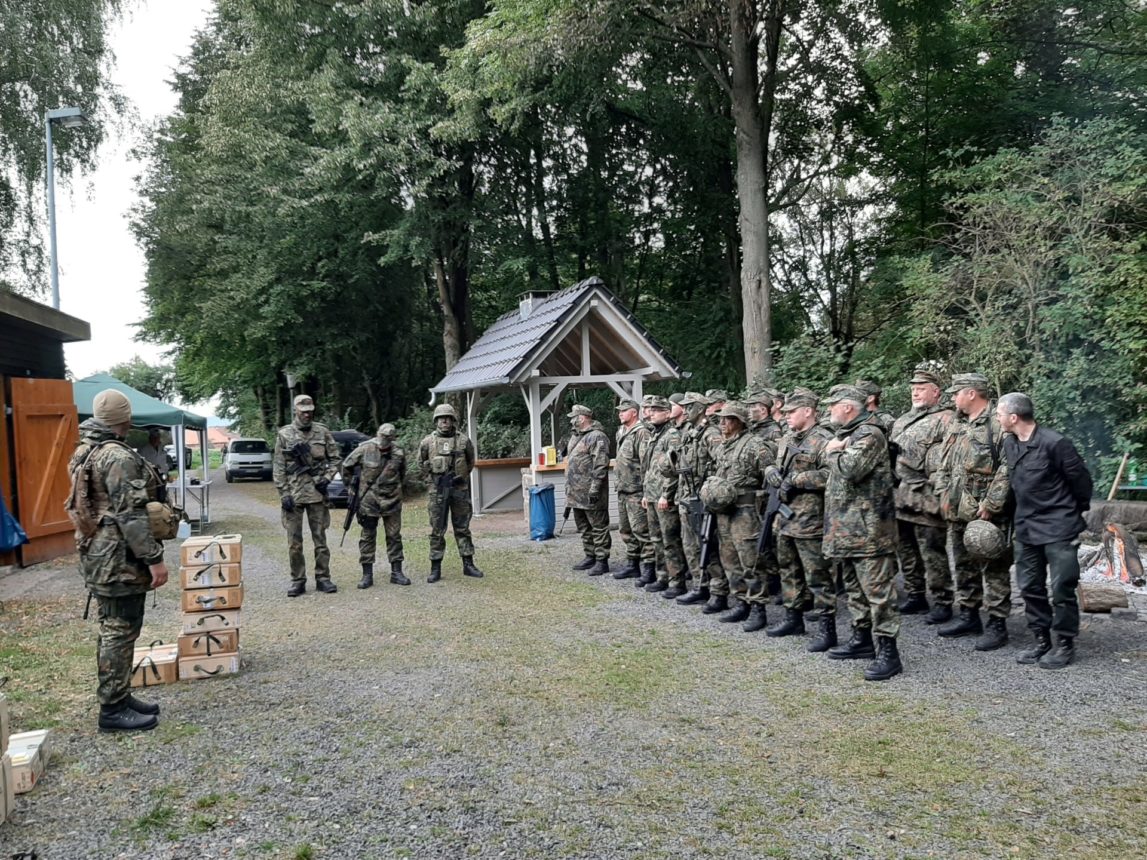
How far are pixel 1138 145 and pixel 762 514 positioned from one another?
29.9 ft

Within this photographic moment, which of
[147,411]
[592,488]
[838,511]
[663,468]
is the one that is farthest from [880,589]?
[147,411]

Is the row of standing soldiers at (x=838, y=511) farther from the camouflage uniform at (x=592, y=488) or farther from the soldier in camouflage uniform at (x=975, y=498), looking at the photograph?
the camouflage uniform at (x=592, y=488)

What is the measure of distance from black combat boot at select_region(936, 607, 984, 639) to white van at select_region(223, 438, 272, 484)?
25.4m

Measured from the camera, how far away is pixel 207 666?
5969mm

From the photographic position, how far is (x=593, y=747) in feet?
14.7

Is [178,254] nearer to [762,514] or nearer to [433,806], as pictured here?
[762,514]

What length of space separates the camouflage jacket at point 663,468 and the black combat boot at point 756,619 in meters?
1.52

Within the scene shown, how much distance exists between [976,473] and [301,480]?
658cm

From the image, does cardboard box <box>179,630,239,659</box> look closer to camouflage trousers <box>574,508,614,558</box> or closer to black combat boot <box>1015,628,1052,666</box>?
camouflage trousers <box>574,508,614,558</box>

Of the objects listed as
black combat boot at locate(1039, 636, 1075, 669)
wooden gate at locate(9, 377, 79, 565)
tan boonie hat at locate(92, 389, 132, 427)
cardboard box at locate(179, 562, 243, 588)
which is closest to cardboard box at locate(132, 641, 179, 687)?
cardboard box at locate(179, 562, 243, 588)

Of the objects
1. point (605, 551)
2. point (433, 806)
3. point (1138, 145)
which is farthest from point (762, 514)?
point (1138, 145)

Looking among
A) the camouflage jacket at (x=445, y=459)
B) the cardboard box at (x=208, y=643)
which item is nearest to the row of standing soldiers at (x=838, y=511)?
the camouflage jacket at (x=445, y=459)

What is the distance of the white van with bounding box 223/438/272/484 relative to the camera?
27812 mm

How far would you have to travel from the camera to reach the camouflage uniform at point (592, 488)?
9.78m
